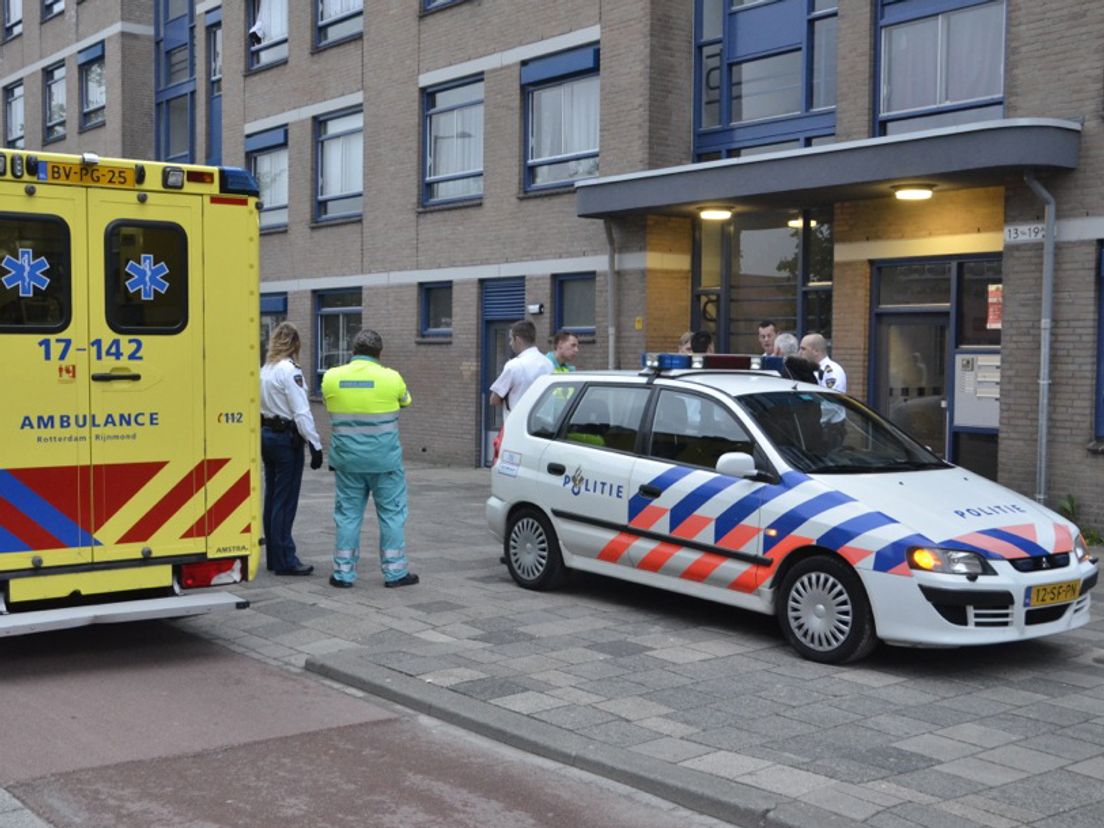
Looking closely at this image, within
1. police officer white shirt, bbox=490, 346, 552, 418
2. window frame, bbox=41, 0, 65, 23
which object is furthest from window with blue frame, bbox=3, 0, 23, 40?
police officer white shirt, bbox=490, 346, 552, 418

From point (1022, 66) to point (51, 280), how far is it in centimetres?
949

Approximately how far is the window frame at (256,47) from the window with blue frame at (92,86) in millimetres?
6975

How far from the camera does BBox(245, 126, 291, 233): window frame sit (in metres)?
24.3

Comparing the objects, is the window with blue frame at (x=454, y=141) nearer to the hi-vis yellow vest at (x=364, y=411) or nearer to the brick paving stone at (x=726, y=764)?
the hi-vis yellow vest at (x=364, y=411)

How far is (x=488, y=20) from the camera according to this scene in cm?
1950

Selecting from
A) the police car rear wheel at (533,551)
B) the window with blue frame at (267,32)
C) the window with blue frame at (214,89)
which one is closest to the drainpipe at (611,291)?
the police car rear wheel at (533,551)

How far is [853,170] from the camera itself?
43.1ft

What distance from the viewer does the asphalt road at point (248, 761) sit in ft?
17.2

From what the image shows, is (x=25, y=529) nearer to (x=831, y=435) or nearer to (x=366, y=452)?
(x=366, y=452)

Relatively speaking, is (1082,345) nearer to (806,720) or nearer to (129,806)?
(806,720)

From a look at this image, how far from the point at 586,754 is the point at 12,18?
35.1 meters

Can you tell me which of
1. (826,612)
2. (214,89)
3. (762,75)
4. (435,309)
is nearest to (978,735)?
(826,612)

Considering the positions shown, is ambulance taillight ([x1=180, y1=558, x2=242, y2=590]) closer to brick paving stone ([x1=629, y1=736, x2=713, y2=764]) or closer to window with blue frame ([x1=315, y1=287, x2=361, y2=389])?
brick paving stone ([x1=629, y1=736, x2=713, y2=764])

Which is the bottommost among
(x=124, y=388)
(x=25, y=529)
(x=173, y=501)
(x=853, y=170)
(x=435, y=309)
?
(x=25, y=529)
